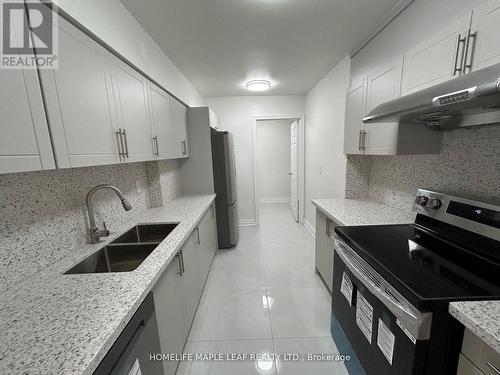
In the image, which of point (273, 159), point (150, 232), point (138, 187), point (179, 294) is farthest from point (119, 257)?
point (273, 159)

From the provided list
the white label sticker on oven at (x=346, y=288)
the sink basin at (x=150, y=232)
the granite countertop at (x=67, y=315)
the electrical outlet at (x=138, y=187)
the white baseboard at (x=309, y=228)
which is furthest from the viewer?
the white baseboard at (x=309, y=228)

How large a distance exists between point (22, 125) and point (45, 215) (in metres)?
0.61

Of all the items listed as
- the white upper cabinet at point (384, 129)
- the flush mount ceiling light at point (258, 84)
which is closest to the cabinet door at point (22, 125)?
the white upper cabinet at point (384, 129)

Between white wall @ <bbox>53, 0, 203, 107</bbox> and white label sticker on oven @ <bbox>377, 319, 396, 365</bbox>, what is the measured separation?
2.04 meters

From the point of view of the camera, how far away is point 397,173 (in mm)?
1976

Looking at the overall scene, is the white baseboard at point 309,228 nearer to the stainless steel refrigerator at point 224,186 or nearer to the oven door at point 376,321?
the stainless steel refrigerator at point 224,186

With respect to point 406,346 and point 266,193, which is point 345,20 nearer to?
point 406,346

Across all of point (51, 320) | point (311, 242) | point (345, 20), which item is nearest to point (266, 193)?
point (311, 242)

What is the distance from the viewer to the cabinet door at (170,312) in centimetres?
117

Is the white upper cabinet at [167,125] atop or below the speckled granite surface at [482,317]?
atop

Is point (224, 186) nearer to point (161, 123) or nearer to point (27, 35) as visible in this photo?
point (161, 123)

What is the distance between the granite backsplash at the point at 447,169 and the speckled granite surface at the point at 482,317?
2.28 feet

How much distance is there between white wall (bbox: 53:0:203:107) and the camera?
1110 millimetres

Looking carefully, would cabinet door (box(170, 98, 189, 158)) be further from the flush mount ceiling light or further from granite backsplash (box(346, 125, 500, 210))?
granite backsplash (box(346, 125, 500, 210))
